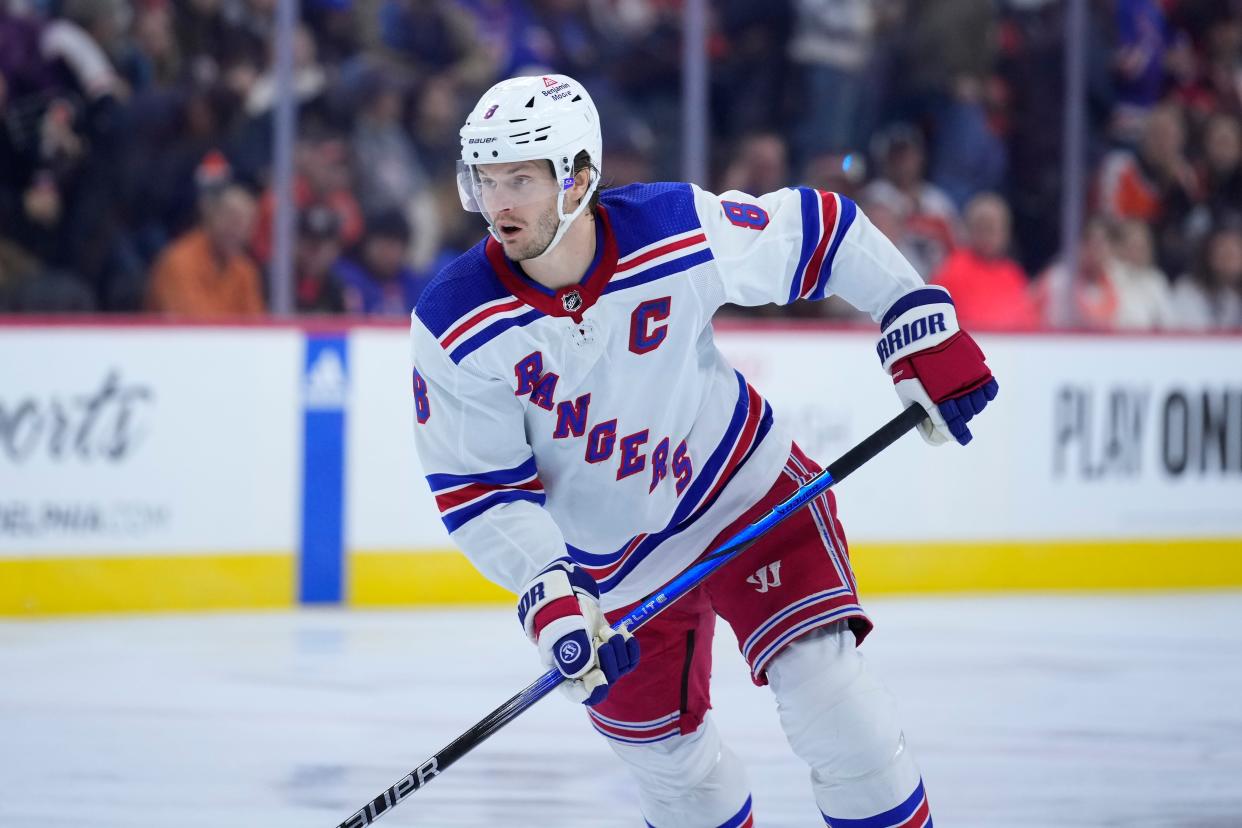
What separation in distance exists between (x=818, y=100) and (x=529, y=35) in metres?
1.00

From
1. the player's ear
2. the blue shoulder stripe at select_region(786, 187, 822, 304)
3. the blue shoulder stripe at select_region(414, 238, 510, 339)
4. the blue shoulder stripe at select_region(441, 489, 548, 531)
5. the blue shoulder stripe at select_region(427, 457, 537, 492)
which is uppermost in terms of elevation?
the player's ear

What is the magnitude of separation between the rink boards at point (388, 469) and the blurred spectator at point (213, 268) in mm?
138

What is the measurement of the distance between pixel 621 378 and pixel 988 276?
383 cm

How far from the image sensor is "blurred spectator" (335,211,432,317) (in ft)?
18.3

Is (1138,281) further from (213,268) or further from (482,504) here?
(482,504)

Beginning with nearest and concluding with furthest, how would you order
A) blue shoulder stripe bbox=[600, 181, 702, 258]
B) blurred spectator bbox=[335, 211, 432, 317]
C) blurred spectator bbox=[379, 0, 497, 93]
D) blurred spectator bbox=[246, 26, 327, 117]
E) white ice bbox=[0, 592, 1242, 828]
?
blue shoulder stripe bbox=[600, 181, 702, 258]
white ice bbox=[0, 592, 1242, 828]
blurred spectator bbox=[246, 26, 327, 117]
blurred spectator bbox=[335, 211, 432, 317]
blurred spectator bbox=[379, 0, 497, 93]

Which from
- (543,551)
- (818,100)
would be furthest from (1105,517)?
(543,551)

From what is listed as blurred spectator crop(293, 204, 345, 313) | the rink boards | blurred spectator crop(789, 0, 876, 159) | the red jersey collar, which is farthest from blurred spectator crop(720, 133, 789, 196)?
the red jersey collar

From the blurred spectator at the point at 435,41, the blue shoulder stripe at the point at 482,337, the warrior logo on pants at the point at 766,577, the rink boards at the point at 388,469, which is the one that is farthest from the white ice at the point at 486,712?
the blurred spectator at the point at 435,41

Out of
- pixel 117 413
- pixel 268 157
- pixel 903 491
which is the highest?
pixel 268 157

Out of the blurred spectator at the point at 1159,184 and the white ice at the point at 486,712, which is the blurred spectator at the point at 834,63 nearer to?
the blurred spectator at the point at 1159,184

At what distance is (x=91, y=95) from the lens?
207 inches

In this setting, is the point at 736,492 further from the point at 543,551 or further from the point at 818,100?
the point at 818,100

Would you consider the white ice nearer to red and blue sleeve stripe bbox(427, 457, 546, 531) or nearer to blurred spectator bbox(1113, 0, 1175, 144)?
red and blue sleeve stripe bbox(427, 457, 546, 531)
